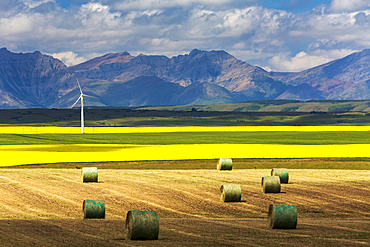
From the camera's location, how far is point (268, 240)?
2559 cm

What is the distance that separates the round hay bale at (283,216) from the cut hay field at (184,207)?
376mm

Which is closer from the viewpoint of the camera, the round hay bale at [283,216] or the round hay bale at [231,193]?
the round hay bale at [283,216]

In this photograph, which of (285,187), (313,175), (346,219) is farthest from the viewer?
(313,175)

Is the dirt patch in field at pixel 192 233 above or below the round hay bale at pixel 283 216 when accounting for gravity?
below

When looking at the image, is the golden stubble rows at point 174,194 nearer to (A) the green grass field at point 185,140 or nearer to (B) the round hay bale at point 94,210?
(B) the round hay bale at point 94,210

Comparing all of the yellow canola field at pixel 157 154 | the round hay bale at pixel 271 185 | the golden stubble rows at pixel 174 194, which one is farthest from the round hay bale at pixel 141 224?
the yellow canola field at pixel 157 154

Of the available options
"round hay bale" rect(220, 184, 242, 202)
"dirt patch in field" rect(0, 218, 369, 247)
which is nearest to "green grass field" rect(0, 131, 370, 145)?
"round hay bale" rect(220, 184, 242, 202)

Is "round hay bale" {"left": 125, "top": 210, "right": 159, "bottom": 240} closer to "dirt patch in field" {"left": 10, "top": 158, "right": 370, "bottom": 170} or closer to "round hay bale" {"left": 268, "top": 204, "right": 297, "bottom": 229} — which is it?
"round hay bale" {"left": 268, "top": 204, "right": 297, "bottom": 229}

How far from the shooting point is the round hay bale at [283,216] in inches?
1082

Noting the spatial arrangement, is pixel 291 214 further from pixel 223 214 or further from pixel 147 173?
pixel 147 173

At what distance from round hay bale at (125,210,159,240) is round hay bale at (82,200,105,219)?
7094mm

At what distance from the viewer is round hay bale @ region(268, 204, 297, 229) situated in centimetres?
2748

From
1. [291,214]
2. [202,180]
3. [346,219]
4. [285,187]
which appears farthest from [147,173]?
[291,214]

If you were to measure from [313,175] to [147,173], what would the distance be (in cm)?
1584
